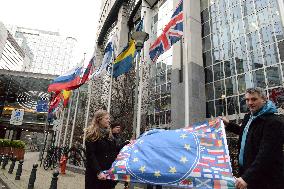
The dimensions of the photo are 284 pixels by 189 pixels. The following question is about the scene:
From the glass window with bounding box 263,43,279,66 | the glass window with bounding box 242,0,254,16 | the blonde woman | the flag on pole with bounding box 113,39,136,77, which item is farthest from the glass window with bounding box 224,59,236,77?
the blonde woman

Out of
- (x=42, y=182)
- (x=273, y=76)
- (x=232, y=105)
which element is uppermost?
(x=273, y=76)

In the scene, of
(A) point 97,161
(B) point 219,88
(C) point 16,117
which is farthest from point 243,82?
(A) point 97,161

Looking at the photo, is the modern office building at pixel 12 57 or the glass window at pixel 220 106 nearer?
the glass window at pixel 220 106

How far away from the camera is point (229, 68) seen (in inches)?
1049

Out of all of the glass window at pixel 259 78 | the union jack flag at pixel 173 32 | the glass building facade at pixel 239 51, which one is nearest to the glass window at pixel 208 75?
the glass building facade at pixel 239 51

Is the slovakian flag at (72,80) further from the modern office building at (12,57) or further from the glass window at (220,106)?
the modern office building at (12,57)

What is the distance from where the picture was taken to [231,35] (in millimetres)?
27172

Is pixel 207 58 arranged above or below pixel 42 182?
above

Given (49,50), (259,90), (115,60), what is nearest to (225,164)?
(259,90)

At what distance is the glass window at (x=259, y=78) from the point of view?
75.6ft

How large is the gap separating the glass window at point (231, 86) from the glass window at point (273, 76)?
11.3 ft

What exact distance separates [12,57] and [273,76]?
6955 inches

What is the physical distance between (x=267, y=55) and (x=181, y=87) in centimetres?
825

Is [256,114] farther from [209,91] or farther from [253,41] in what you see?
[209,91]
